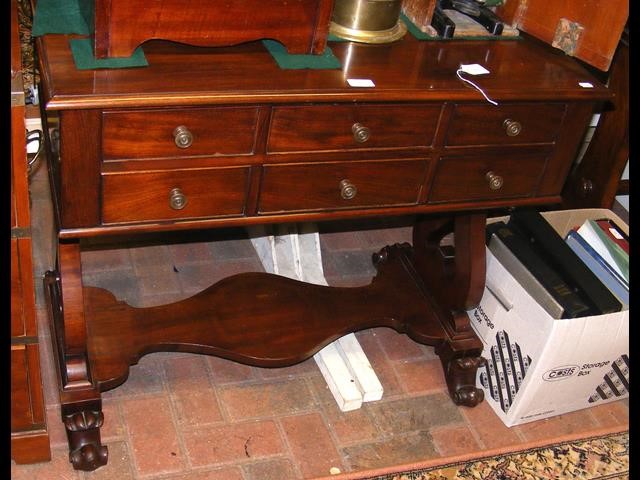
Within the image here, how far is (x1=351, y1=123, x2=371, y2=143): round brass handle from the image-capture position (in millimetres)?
1753

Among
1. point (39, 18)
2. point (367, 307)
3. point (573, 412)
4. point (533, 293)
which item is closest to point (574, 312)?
point (533, 293)

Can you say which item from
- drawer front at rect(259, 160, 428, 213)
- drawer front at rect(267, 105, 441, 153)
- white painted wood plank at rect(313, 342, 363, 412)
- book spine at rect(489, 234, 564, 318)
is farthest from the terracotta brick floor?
drawer front at rect(267, 105, 441, 153)

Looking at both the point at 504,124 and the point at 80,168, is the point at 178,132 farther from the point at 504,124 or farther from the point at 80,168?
the point at 504,124

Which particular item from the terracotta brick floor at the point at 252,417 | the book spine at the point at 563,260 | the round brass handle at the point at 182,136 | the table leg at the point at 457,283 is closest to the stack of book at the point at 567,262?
the book spine at the point at 563,260

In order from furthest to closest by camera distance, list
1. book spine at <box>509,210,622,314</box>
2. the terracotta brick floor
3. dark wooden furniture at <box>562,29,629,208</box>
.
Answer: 1. dark wooden furniture at <box>562,29,629,208</box>
2. book spine at <box>509,210,622,314</box>
3. the terracotta brick floor

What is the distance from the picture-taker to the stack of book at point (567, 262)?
2158 millimetres

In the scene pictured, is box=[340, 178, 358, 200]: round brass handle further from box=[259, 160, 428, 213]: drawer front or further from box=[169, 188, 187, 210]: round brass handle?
box=[169, 188, 187, 210]: round brass handle

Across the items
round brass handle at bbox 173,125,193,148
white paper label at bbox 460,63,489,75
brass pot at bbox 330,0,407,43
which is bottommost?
round brass handle at bbox 173,125,193,148

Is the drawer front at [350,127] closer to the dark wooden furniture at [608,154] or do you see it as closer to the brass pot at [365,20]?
the brass pot at [365,20]

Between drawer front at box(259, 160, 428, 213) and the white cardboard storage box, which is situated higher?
drawer front at box(259, 160, 428, 213)

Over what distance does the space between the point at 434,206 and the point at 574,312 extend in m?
0.48

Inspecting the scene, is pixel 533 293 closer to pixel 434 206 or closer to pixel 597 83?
pixel 434 206

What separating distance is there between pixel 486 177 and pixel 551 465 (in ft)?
2.64

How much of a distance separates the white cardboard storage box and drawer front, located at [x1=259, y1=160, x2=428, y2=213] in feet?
1.66
